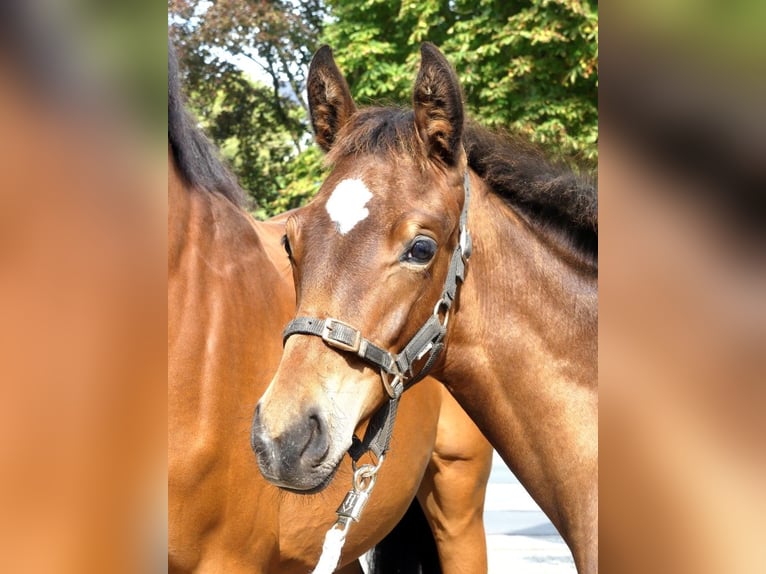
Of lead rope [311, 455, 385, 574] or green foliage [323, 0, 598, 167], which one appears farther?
green foliage [323, 0, 598, 167]

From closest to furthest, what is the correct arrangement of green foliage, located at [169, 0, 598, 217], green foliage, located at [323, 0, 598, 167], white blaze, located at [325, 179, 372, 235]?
white blaze, located at [325, 179, 372, 235]
green foliage, located at [323, 0, 598, 167]
green foliage, located at [169, 0, 598, 217]

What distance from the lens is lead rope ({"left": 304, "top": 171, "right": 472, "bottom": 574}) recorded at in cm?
168

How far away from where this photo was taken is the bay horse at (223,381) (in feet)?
7.00

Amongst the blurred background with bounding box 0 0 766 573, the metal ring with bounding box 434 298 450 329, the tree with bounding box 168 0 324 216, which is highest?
the blurred background with bounding box 0 0 766 573

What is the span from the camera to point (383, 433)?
6.23 ft

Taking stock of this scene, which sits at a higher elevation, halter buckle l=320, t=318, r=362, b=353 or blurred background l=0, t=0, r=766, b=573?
blurred background l=0, t=0, r=766, b=573

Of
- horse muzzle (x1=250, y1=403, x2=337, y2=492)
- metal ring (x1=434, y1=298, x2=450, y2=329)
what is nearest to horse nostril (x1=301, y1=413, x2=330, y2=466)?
horse muzzle (x1=250, y1=403, x2=337, y2=492)

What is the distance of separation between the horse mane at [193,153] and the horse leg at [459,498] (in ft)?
4.98

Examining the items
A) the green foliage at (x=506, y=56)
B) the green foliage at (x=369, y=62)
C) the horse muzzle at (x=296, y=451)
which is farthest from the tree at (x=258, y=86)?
the horse muzzle at (x=296, y=451)

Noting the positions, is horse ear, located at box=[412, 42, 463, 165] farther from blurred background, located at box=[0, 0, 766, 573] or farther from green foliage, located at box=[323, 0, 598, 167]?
green foliage, located at box=[323, 0, 598, 167]

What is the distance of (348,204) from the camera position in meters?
1.75

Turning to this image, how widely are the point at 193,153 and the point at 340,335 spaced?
1.03m
